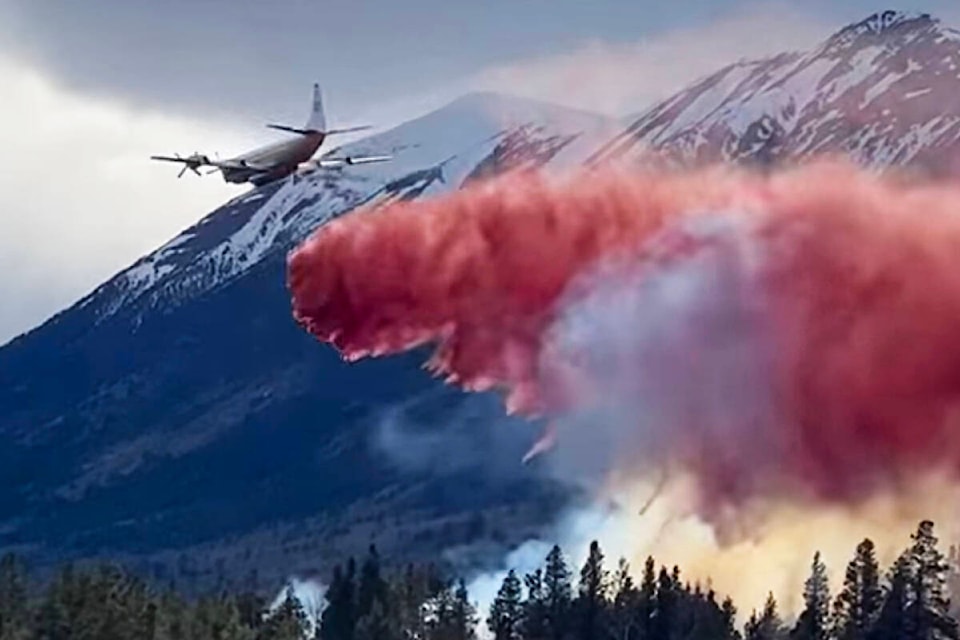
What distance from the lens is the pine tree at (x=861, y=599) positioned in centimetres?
14800

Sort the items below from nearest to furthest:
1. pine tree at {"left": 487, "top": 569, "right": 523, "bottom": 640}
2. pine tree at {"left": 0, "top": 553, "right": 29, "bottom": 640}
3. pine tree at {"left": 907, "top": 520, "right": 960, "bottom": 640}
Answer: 1. pine tree at {"left": 907, "top": 520, "right": 960, "bottom": 640}
2. pine tree at {"left": 0, "top": 553, "right": 29, "bottom": 640}
3. pine tree at {"left": 487, "top": 569, "right": 523, "bottom": 640}

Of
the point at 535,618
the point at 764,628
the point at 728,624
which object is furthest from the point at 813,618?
the point at 535,618

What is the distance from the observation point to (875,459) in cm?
14550

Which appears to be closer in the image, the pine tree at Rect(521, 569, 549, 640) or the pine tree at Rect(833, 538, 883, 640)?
the pine tree at Rect(833, 538, 883, 640)

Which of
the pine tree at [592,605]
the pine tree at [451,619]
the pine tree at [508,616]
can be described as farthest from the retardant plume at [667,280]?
the pine tree at [451,619]

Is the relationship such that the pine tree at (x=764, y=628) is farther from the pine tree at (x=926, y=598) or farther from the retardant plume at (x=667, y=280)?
the retardant plume at (x=667, y=280)

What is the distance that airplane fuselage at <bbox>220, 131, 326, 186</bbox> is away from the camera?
121062 mm

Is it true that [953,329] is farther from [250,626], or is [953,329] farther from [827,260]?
[250,626]

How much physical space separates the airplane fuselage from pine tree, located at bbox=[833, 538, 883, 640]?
48.6 m

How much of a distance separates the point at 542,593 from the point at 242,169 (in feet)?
248

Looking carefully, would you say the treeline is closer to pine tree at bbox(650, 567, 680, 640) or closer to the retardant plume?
pine tree at bbox(650, 567, 680, 640)

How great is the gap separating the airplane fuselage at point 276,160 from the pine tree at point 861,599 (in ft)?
160

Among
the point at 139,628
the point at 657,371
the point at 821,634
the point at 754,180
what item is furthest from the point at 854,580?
the point at 139,628

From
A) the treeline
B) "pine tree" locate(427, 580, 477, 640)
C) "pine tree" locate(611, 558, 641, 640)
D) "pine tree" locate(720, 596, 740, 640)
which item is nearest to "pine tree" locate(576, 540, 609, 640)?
the treeline
